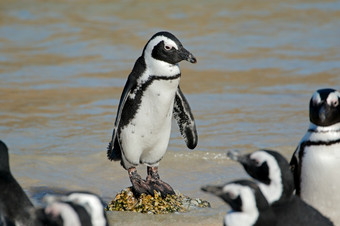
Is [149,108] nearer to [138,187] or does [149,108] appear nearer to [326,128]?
[138,187]

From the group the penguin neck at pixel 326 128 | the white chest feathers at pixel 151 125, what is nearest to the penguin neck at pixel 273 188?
the penguin neck at pixel 326 128

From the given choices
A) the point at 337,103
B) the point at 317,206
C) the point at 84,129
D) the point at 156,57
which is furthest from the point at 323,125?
the point at 84,129

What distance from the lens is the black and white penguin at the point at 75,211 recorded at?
3.45m

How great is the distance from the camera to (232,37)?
15648 millimetres

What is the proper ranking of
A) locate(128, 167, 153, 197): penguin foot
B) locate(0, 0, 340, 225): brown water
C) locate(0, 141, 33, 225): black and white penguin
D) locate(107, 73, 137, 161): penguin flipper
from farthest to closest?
locate(0, 0, 340, 225): brown water
locate(128, 167, 153, 197): penguin foot
locate(107, 73, 137, 161): penguin flipper
locate(0, 141, 33, 225): black and white penguin

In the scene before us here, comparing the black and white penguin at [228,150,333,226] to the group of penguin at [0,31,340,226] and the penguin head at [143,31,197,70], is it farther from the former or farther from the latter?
the penguin head at [143,31,197,70]

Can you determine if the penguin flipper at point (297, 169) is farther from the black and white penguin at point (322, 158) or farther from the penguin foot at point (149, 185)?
the penguin foot at point (149, 185)

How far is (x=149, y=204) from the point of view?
222 inches

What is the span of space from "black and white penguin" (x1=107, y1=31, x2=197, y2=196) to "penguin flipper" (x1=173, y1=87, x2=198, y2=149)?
0.34 ft

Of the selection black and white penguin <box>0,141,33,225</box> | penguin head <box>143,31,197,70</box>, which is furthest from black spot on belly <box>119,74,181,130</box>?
black and white penguin <box>0,141,33,225</box>

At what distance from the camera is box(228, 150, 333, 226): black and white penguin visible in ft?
12.8

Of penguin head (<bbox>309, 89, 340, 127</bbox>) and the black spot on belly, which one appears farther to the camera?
the black spot on belly

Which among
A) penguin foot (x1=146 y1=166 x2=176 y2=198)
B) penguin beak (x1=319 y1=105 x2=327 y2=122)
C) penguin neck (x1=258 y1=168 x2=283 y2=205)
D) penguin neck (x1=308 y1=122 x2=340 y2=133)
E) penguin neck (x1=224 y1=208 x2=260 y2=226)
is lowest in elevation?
penguin foot (x1=146 y1=166 x2=176 y2=198)

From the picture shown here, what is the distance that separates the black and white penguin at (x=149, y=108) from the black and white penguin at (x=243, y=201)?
1.86 m
